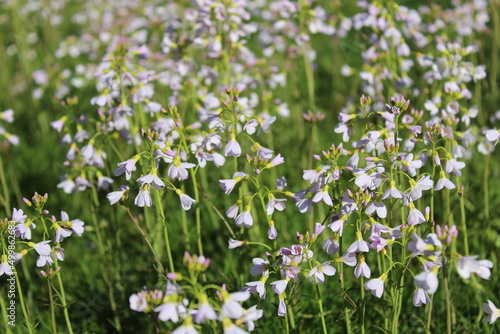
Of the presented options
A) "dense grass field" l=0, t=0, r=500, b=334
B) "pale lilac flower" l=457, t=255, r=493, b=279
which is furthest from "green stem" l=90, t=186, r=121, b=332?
"pale lilac flower" l=457, t=255, r=493, b=279

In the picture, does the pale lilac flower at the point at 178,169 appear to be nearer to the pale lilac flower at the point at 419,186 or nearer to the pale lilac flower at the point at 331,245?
the pale lilac flower at the point at 331,245

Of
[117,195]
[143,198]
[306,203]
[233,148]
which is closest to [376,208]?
[306,203]

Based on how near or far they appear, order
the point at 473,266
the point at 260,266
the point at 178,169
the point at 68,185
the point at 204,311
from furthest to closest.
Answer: the point at 68,185, the point at 178,169, the point at 260,266, the point at 473,266, the point at 204,311

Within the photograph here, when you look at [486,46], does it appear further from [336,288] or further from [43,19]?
[43,19]

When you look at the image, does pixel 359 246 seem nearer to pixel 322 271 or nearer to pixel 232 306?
pixel 322 271

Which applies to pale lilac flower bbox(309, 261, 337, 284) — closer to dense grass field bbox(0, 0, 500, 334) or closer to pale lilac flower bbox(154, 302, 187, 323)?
dense grass field bbox(0, 0, 500, 334)

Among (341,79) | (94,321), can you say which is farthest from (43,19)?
(94,321)

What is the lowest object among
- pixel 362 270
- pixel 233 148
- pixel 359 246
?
pixel 362 270
